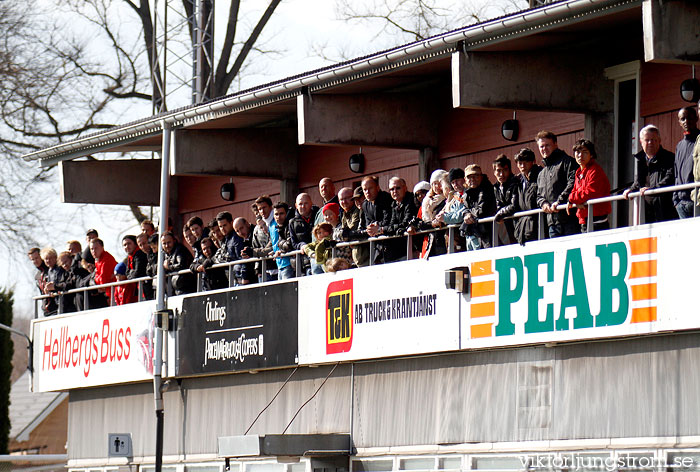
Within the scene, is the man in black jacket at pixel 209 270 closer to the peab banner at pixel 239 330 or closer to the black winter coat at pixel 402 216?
the peab banner at pixel 239 330

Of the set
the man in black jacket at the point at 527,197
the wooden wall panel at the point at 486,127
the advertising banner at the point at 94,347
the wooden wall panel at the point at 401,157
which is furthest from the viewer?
the advertising banner at the point at 94,347

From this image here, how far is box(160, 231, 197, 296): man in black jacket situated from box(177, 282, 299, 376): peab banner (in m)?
0.38

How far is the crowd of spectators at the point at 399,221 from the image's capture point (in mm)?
14305

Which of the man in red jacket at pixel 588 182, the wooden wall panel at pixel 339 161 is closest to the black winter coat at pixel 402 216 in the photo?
the man in red jacket at pixel 588 182

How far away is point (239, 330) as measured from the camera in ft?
65.6

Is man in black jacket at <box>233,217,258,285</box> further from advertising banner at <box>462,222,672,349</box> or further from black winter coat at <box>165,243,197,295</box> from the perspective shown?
advertising banner at <box>462,222,672,349</box>

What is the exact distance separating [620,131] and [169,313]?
7.27 meters

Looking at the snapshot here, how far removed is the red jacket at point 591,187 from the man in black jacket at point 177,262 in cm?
819

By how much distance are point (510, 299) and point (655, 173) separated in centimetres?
221

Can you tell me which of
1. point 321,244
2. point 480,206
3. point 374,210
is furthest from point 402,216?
point 480,206

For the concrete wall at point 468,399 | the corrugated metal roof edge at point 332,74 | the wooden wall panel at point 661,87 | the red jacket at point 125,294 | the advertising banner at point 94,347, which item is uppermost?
the corrugated metal roof edge at point 332,74

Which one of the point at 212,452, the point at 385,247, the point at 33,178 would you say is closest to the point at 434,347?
the point at 385,247

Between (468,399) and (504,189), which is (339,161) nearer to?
(468,399)

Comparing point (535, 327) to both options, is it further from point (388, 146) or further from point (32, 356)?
point (32, 356)
